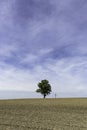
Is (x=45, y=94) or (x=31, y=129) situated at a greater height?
(x=45, y=94)

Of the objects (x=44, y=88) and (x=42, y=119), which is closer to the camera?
(x=42, y=119)

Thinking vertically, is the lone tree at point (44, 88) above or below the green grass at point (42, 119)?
above

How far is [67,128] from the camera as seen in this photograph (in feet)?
63.7

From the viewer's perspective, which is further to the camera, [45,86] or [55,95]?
[55,95]

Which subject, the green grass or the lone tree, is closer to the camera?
the green grass

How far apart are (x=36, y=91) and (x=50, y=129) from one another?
101 meters

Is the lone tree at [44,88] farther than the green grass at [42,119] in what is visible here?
Yes

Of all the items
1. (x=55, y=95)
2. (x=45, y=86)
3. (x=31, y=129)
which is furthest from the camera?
(x=55, y=95)

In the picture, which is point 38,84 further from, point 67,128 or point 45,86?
point 67,128

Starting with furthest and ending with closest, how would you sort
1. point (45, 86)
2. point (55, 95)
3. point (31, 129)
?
point (55, 95)
point (45, 86)
point (31, 129)

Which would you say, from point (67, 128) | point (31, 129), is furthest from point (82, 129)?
point (31, 129)

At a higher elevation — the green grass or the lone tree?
the lone tree

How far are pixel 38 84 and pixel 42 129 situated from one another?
10077 centimetres

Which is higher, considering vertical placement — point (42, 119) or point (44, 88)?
point (44, 88)
